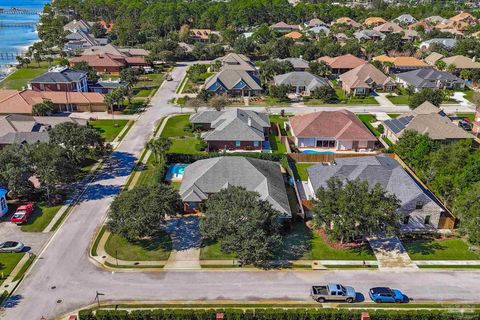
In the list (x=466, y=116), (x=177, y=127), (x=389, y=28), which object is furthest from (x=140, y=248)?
(x=389, y=28)

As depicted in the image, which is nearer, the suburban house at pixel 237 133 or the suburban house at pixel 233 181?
the suburban house at pixel 233 181

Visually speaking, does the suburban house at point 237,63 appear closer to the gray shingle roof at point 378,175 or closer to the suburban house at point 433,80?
the suburban house at point 433,80

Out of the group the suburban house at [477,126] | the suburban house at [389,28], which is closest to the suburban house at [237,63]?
the suburban house at [477,126]

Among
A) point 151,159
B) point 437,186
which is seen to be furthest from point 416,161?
point 151,159

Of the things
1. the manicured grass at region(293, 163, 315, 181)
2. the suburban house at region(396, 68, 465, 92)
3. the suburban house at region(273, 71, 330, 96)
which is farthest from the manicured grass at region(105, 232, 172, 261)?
the suburban house at region(396, 68, 465, 92)

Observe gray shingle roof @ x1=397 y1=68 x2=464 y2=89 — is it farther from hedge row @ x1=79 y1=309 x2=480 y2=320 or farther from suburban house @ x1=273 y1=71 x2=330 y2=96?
hedge row @ x1=79 y1=309 x2=480 y2=320

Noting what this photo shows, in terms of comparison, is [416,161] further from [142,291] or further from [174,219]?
[142,291]
